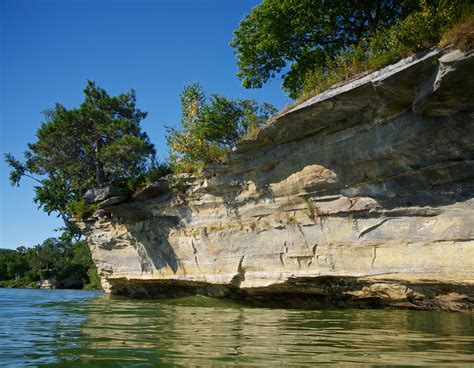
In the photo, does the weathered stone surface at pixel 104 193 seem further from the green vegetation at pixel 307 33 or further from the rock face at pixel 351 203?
the green vegetation at pixel 307 33

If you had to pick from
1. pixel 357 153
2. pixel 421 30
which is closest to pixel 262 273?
pixel 357 153

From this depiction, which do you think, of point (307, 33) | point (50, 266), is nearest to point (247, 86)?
point (307, 33)

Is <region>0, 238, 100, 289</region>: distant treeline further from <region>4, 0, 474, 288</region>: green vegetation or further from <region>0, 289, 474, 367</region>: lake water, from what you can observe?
<region>0, 289, 474, 367</region>: lake water

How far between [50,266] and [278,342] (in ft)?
266

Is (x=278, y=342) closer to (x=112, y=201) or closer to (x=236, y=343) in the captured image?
(x=236, y=343)

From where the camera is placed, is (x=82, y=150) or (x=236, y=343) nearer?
(x=236, y=343)

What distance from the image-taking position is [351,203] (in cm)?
1216

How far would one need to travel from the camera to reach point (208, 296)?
1667 cm

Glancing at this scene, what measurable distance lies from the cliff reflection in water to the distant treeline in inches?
2278

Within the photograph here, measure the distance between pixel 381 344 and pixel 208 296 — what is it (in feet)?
38.8

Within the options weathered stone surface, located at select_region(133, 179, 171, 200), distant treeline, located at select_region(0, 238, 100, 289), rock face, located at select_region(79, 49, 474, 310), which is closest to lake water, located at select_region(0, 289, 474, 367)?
rock face, located at select_region(79, 49, 474, 310)

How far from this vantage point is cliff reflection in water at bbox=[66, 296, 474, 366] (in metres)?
4.59

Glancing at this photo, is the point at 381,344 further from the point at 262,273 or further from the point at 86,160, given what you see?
the point at 86,160

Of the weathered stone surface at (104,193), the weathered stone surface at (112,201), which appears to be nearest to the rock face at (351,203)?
the weathered stone surface at (112,201)
